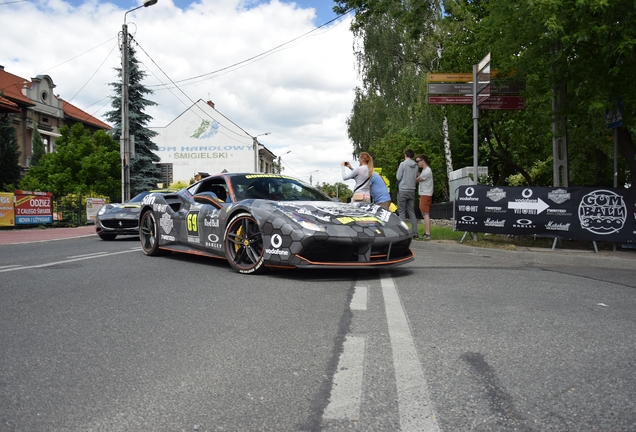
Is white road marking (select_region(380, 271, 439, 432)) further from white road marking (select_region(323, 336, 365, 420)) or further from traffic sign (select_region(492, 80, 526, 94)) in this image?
traffic sign (select_region(492, 80, 526, 94))

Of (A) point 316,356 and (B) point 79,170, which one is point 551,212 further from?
(B) point 79,170

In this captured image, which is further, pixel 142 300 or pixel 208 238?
pixel 208 238

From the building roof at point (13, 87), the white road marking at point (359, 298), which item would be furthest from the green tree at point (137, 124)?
the white road marking at point (359, 298)

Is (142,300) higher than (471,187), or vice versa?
(471,187)

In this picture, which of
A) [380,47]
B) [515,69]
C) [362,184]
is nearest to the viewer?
[362,184]

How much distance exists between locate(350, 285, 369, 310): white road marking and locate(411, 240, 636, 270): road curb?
4.44 metres

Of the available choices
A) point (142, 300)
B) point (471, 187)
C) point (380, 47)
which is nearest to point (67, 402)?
point (142, 300)

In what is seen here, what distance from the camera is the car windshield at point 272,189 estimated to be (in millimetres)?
6652

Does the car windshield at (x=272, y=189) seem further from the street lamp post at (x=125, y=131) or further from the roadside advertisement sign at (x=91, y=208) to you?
the roadside advertisement sign at (x=91, y=208)

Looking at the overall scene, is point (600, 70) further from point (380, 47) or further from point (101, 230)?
point (380, 47)

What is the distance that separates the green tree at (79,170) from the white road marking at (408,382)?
89.4 feet

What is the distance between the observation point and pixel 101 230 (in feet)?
40.9

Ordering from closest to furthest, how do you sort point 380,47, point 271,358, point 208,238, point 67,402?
point 67,402
point 271,358
point 208,238
point 380,47

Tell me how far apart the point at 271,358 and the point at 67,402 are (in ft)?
3.43
